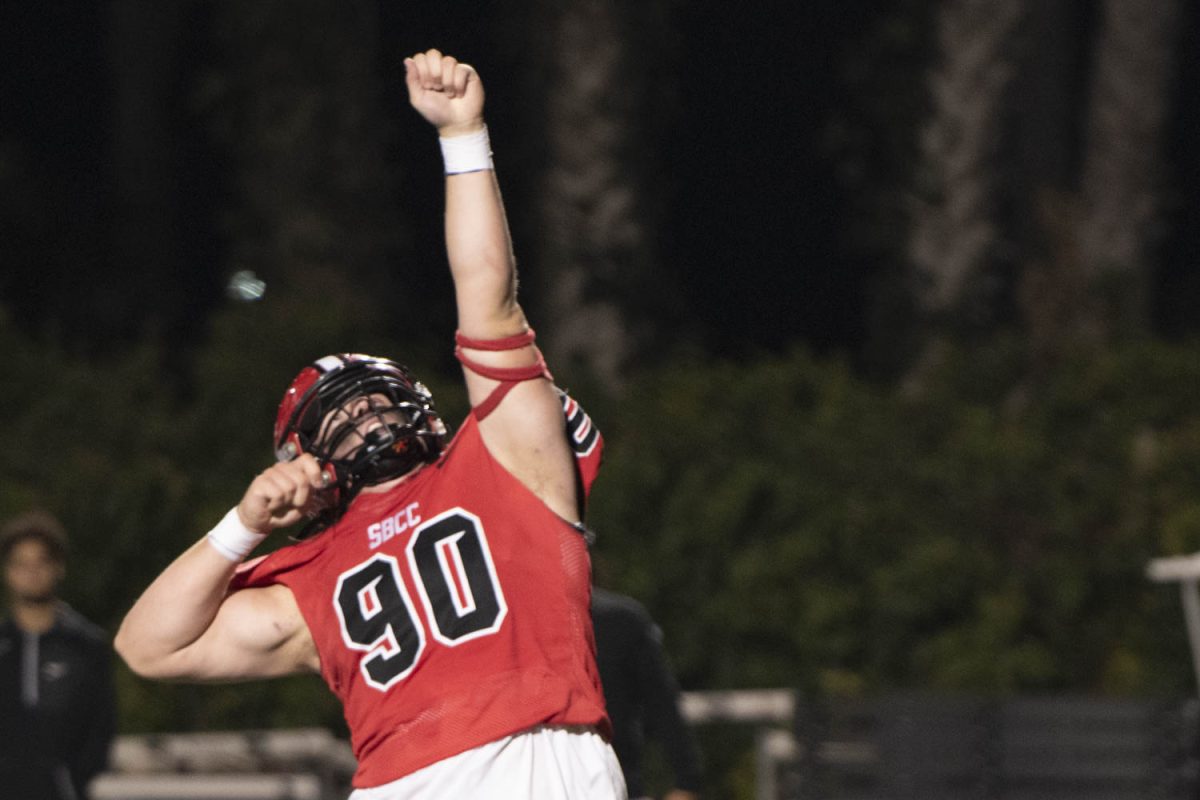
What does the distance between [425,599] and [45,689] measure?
15.5 feet

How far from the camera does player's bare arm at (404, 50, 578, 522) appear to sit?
4020 millimetres

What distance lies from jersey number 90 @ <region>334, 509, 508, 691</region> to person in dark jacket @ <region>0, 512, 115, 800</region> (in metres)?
4.53

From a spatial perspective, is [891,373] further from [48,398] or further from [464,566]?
[464,566]

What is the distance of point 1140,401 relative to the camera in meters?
12.2

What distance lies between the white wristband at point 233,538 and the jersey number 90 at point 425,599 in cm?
22

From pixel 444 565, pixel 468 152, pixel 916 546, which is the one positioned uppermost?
pixel 468 152

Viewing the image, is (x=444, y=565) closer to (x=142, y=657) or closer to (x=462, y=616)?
(x=462, y=616)

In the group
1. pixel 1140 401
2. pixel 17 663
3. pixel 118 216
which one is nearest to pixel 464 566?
pixel 17 663

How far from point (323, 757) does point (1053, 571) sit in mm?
3730

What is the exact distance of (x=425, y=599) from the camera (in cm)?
421

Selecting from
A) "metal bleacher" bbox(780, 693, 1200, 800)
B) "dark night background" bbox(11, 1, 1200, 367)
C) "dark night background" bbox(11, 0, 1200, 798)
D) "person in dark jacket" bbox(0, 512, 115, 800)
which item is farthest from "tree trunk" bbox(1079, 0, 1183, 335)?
"person in dark jacket" bbox(0, 512, 115, 800)

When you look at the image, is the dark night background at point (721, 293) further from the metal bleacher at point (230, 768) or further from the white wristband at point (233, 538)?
the white wristband at point (233, 538)

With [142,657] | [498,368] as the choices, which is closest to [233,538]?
[142,657]

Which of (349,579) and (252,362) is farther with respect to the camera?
(252,362)
